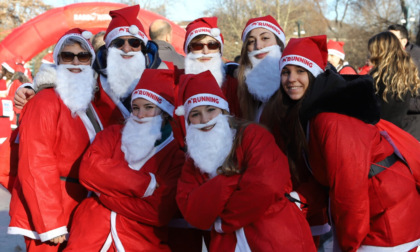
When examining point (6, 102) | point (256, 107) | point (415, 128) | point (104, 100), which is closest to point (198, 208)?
point (256, 107)

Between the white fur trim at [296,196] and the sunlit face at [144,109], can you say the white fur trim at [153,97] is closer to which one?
the sunlit face at [144,109]

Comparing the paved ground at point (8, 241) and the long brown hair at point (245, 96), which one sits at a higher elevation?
the long brown hair at point (245, 96)

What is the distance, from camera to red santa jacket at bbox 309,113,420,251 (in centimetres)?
287

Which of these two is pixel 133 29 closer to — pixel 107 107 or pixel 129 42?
pixel 129 42

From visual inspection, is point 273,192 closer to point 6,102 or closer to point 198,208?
→ point 198,208

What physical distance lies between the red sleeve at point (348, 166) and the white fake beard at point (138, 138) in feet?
3.68

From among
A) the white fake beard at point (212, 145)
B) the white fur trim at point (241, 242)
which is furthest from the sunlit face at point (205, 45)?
the white fur trim at point (241, 242)

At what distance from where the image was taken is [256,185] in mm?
2834

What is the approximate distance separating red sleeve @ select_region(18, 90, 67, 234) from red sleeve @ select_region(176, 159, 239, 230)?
96 centimetres

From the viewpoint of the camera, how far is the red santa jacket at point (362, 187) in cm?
287

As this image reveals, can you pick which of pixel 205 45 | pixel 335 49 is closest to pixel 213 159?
pixel 205 45

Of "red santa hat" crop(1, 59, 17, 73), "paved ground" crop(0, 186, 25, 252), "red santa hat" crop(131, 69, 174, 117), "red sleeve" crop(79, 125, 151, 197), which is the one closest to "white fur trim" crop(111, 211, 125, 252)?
"red sleeve" crop(79, 125, 151, 197)

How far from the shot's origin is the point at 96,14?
14.9 meters

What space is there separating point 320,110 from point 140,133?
1204 mm
